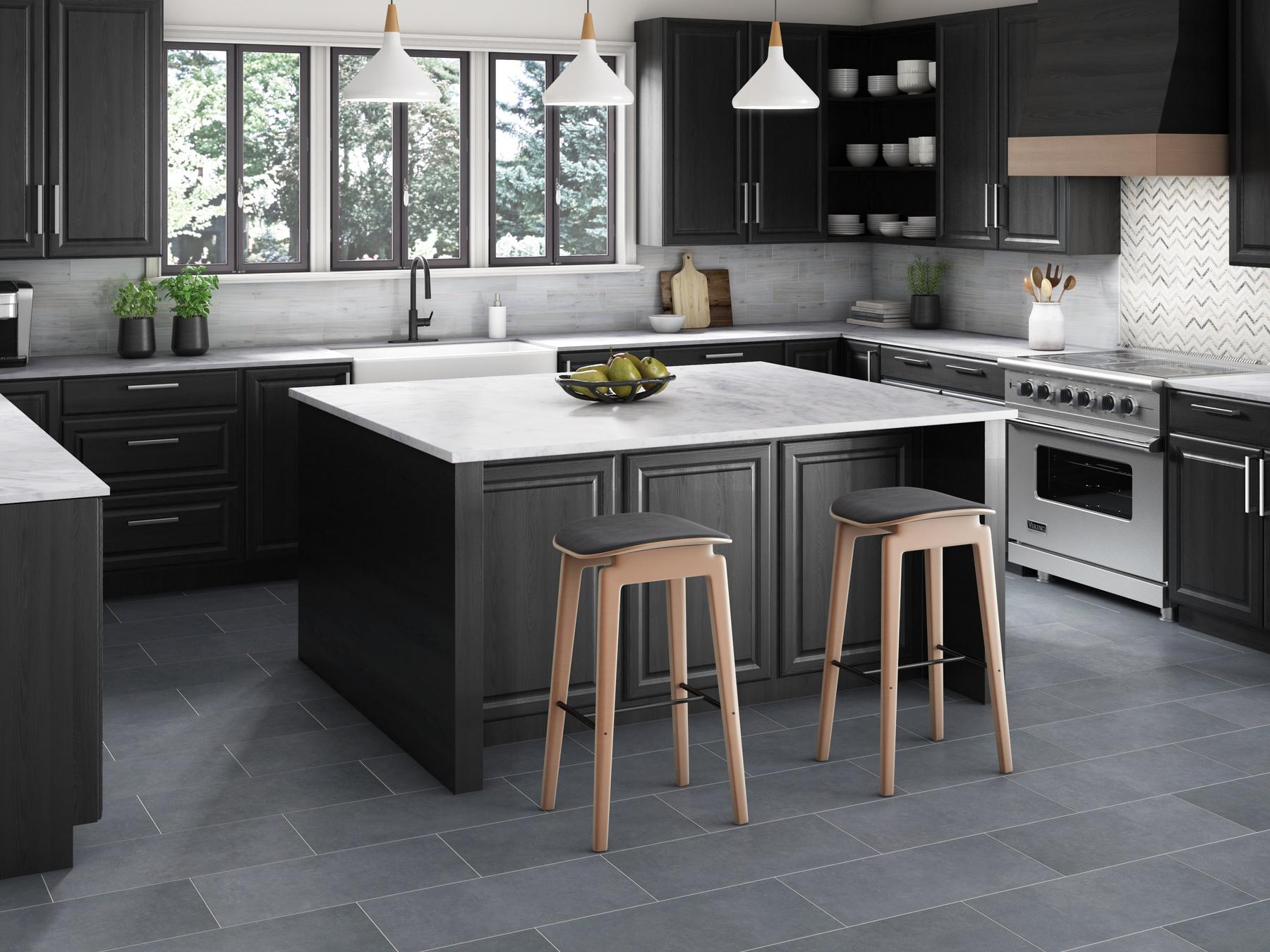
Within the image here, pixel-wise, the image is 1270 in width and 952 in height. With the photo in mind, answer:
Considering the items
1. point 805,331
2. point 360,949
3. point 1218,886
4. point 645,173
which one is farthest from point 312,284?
point 1218,886

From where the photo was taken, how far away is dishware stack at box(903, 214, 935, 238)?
7430mm

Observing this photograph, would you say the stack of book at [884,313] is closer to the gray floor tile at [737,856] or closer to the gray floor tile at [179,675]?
the gray floor tile at [179,675]

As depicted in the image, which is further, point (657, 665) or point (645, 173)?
point (645, 173)

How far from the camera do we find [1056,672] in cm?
511

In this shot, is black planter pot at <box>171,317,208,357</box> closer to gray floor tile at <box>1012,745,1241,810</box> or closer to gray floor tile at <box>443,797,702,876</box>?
gray floor tile at <box>443,797,702,876</box>

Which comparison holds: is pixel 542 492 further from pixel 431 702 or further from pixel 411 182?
pixel 411 182

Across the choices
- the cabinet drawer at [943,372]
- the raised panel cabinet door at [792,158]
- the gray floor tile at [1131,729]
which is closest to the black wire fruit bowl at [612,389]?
the gray floor tile at [1131,729]

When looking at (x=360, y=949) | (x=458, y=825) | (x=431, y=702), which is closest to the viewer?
(x=360, y=949)

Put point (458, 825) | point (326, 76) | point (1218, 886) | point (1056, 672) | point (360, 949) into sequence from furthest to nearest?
point (326, 76) → point (1056, 672) → point (458, 825) → point (1218, 886) → point (360, 949)

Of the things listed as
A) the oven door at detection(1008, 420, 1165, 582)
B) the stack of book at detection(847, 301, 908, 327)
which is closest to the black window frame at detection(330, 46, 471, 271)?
the stack of book at detection(847, 301, 908, 327)

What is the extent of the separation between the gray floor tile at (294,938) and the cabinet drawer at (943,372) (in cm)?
406

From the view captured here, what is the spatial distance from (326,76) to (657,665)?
3683 millimetres

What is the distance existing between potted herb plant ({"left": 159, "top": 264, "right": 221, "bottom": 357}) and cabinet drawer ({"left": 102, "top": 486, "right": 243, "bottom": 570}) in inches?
25.7

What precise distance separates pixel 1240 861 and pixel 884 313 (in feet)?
15.0
